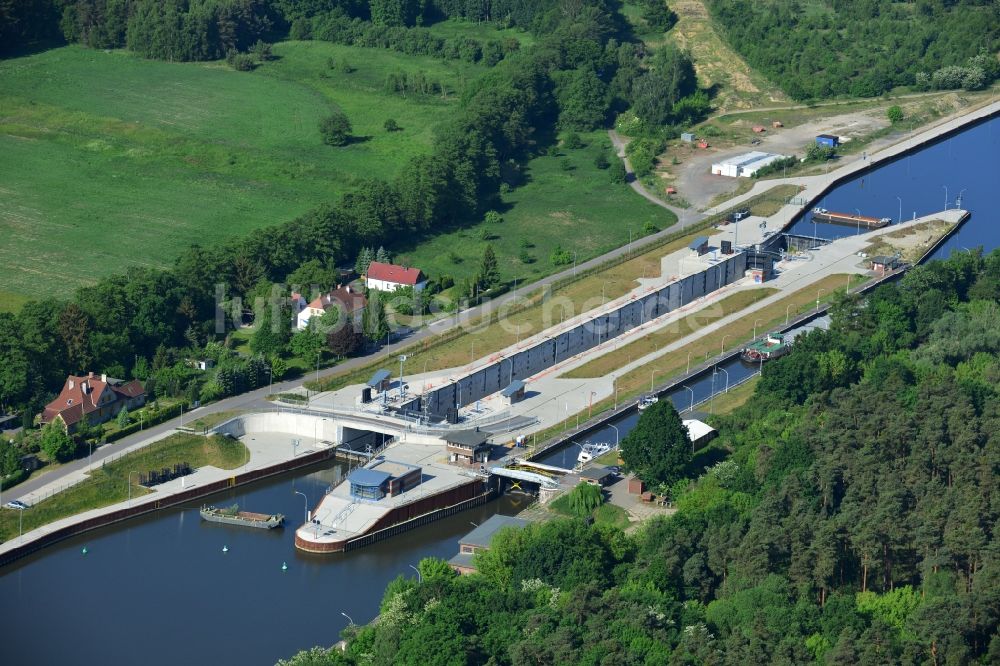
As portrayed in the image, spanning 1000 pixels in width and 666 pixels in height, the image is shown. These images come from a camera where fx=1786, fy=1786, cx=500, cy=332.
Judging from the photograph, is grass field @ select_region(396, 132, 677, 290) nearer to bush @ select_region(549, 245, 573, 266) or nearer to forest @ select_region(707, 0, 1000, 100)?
bush @ select_region(549, 245, 573, 266)

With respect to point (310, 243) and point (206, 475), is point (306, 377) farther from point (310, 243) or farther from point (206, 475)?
point (310, 243)

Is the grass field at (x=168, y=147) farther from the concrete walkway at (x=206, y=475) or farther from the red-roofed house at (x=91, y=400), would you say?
the concrete walkway at (x=206, y=475)

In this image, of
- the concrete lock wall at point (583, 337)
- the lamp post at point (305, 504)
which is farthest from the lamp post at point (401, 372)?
the lamp post at point (305, 504)

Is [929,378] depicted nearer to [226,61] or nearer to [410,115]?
[410,115]

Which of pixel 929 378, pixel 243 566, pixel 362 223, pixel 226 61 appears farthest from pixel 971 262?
pixel 226 61

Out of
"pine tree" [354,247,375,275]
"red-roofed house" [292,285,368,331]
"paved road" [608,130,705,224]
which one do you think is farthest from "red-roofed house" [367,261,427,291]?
"paved road" [608,130,705,224]

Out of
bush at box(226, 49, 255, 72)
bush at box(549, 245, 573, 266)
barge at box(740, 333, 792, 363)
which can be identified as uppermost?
bush at box(226, 49, 255, 72)
